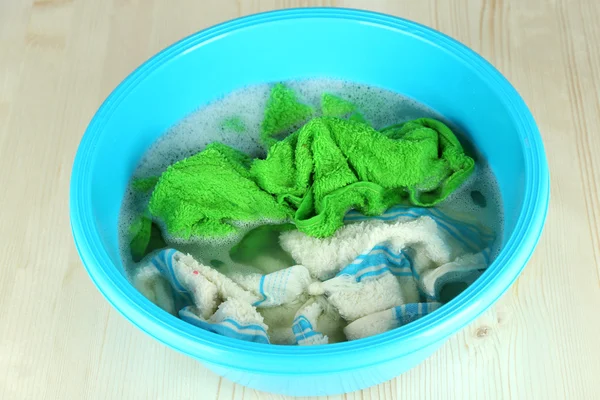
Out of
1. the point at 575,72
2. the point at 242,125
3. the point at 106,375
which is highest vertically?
the point at 575,72

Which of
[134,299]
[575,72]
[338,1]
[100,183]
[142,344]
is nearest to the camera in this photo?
[134,299]

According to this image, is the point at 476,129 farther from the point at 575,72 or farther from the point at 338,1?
the point at 338,1

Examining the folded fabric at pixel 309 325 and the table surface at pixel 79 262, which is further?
the table surface at pixel 79 262

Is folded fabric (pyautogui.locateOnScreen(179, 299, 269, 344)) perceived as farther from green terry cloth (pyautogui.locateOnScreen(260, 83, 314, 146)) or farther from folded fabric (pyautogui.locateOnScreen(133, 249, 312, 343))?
green terry cloth (pyautogui.locateOnScreen(260, 83, 314, 146))

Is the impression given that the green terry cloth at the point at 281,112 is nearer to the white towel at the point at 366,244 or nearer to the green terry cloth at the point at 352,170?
the green terry cloth at the point at 352,170

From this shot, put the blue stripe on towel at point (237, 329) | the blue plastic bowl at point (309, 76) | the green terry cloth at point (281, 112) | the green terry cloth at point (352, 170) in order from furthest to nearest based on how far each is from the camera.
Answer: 1. the green terry cloth at point (281, 112)
2. the green terry cloth at point (352, 170)
3. the blue stripe on towel at point (237, 329)
4. the blue plastic bowl at point (309, 76)

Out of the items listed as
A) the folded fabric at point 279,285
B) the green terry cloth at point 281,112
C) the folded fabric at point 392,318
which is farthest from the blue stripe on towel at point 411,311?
the green terry cloth at point 281,112

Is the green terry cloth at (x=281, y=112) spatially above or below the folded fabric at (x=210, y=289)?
above

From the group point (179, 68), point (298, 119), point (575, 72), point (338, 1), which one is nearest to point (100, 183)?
point (179, 68)
